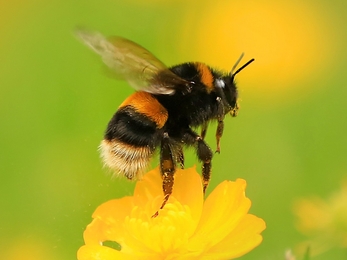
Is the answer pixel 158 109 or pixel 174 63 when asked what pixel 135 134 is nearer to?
pixel 158 109

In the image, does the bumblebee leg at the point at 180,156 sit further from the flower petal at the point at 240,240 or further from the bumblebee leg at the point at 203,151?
the flower petal at the point at 240,240

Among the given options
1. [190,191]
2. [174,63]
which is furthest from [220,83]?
[174,63]

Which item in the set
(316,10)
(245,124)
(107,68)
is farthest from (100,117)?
(316,10)

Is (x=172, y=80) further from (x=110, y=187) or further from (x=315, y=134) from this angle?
(x=315, y=134)

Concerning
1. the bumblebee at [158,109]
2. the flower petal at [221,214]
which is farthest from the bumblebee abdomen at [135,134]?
the flower petal at [221,214]

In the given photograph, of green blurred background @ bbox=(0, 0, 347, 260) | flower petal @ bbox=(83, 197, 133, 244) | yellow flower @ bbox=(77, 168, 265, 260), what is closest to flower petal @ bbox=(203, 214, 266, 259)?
yellow flower @ bbox=(77, 168, 265, 260)
